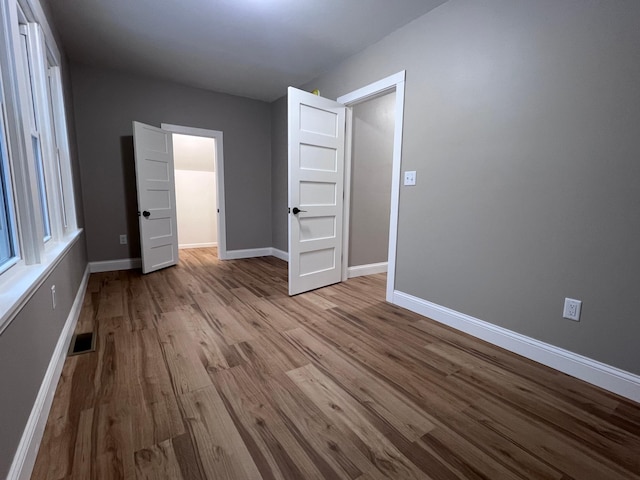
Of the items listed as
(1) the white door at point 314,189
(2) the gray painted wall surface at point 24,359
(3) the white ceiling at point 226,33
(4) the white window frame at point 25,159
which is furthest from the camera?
(1) the white door at point 314,189

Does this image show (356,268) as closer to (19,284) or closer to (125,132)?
(19,284)

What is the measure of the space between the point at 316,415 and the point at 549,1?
2575mm

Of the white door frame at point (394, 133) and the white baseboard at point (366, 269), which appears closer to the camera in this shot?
the white door frame at point (394, 133)

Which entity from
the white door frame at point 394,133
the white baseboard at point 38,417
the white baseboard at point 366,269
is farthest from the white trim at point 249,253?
the white baseboard at point 38,417

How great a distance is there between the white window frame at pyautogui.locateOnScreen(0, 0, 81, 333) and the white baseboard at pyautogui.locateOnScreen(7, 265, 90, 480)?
1.45ft

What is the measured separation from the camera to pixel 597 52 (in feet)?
5.08

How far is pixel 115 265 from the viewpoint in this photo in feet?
12.8

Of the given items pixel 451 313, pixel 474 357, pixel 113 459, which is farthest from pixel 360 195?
pixel 113 459

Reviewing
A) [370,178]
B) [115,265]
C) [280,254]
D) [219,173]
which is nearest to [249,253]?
[280,254]

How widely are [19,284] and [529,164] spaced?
8.82 ft

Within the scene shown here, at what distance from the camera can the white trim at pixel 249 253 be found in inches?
188

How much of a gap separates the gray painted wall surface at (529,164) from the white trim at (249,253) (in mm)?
3031

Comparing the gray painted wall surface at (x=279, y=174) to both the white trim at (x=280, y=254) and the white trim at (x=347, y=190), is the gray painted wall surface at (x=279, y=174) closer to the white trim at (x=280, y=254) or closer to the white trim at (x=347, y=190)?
the white trim at (x=280, y=254)

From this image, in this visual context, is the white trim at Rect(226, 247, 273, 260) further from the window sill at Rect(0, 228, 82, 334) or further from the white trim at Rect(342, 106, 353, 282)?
the window sill at Rect(0, 228, 82, 334)
